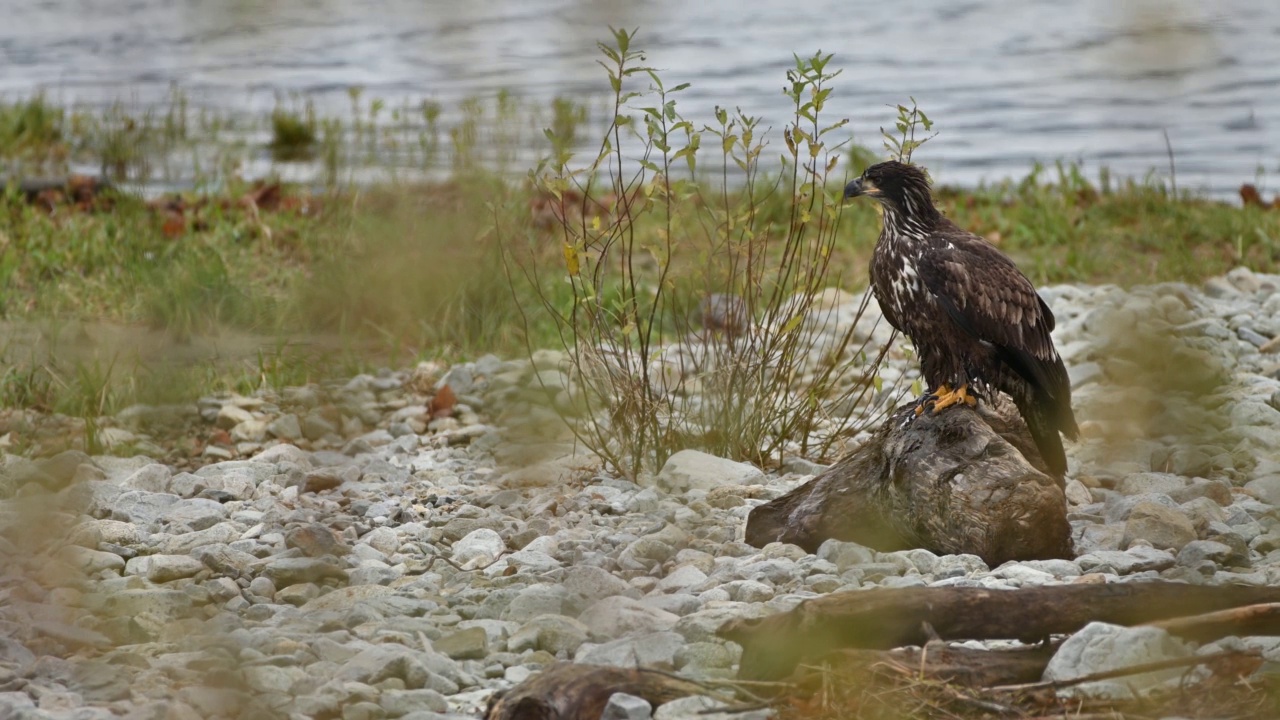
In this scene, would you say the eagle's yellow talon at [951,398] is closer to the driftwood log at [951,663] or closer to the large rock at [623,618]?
the large rock at [623,618]

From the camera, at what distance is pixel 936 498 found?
3.07 metres

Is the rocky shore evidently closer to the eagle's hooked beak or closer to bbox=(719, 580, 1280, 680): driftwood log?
bbox=(719, 580, 1280, 680): driftwood log

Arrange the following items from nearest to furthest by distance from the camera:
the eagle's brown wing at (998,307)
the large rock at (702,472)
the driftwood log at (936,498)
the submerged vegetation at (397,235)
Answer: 1. the driftwood log at (936,498)
2. the eagle's brown wing at (998,307)
3. the large rock at (702,472)
4. the submerged vegetation at (397,235)

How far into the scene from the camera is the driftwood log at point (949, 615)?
2.09 metres

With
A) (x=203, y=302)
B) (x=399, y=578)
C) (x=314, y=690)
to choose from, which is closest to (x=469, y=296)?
(x=203, y=302)

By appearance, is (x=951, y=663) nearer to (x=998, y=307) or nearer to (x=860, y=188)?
(x=998, y=307)

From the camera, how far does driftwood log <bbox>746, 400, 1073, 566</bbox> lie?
2.97m

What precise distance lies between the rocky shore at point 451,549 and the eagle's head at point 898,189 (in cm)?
66

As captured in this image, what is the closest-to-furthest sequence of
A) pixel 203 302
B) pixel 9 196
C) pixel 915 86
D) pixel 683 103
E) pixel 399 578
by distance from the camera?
pixel 399 578 < pixel 203 302 < pixel 9 196 < pixel 683 103 < pixel 915 86

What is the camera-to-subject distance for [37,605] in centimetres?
269

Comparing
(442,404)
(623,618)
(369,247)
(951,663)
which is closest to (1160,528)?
(951,663)

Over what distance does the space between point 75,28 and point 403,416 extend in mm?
9209

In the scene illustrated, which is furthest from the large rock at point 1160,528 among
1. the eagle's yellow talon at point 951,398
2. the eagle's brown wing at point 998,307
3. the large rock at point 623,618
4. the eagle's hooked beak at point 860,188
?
the large rock at point 623,618

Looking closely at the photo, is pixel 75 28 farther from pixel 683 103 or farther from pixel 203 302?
pixel 203 302
